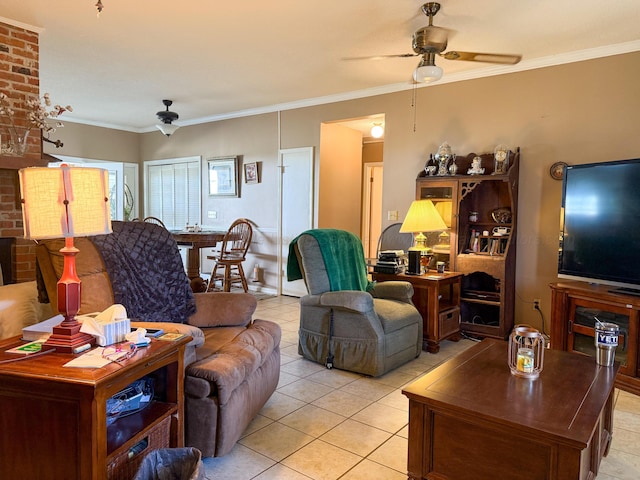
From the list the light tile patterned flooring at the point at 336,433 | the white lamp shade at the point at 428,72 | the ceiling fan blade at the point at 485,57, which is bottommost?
the light tile patterned flooring at the point at 336,433

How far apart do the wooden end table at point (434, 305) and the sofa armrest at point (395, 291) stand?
0.19 metres

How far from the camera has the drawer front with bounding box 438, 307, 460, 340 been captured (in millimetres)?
3762

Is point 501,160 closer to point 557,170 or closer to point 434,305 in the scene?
point 557,170

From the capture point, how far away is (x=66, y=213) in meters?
1.47

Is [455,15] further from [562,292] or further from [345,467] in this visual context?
[345,467]

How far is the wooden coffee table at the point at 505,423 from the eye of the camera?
150 centimetres

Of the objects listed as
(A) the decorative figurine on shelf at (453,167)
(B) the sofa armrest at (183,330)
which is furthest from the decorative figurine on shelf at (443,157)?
(B) the sofa armrest at (183,330)

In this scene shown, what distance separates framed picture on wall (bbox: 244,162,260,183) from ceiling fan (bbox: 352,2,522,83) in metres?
3.40

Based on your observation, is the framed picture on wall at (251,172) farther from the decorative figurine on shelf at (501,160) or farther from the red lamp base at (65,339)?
the red lamp base at (65,339)

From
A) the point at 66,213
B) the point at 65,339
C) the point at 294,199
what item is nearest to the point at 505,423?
the point at 65,339

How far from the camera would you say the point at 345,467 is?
2043 mm

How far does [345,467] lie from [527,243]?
9.42ft

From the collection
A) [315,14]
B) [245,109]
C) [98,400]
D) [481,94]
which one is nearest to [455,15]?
[315,14]

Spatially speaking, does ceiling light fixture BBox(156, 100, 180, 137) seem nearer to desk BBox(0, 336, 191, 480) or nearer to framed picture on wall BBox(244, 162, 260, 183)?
framed picture on wall BBox(244, 162, 260, 183)
